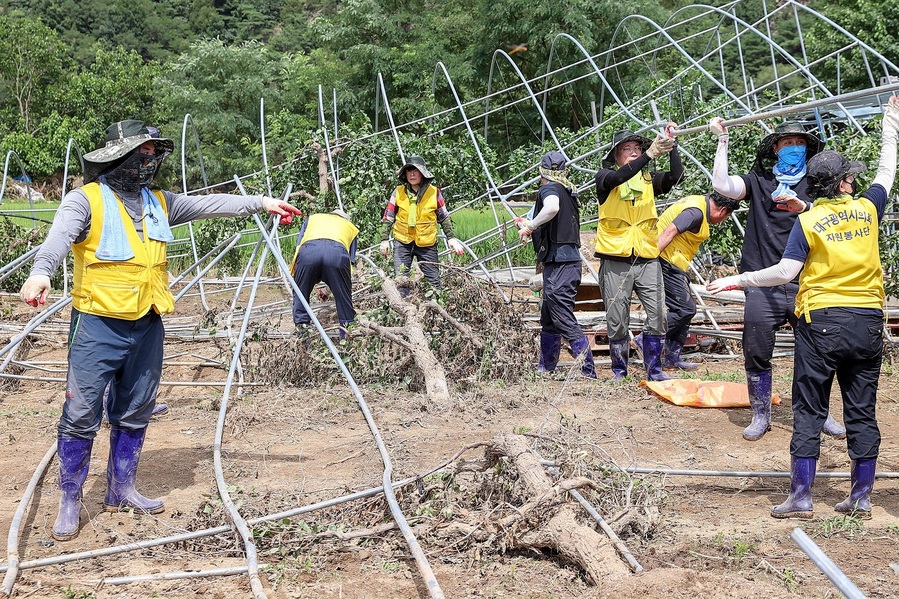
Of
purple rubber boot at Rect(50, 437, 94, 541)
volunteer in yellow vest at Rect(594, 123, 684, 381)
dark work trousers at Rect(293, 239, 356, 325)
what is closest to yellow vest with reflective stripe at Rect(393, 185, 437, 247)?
dark work trousers at Rect(293, 239, 356, 325)

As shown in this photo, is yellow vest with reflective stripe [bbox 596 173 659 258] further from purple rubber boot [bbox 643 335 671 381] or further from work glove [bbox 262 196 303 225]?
work glove [bbox 262 196 303 225]

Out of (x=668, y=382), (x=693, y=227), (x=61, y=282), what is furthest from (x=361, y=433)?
(x=61, y=282)

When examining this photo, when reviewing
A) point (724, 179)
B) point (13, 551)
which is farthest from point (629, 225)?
point (13, 551)

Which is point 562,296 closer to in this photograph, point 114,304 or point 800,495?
point 800,495

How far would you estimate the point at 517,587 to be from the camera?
2.93 m

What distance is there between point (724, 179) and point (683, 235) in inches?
61.4

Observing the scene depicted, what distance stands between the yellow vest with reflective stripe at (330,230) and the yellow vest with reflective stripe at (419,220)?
3.11 feet

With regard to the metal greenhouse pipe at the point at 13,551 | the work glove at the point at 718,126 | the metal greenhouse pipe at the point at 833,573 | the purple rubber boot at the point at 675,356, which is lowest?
the purple rubber boot at the point at 675,356

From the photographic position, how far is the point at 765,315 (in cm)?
452

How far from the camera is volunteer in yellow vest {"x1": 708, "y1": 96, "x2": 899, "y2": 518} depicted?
11.7 feet

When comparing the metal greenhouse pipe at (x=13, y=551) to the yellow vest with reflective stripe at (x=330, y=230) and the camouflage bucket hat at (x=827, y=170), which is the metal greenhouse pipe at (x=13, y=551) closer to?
the yellow vest with reflective stripe at (x=330, y=230)

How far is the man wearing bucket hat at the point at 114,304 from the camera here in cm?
353

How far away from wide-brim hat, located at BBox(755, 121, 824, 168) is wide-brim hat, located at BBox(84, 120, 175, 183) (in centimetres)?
293

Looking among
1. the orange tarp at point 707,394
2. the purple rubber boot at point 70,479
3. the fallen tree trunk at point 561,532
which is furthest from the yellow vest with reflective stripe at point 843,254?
the purple rubber boot at point 70,479
